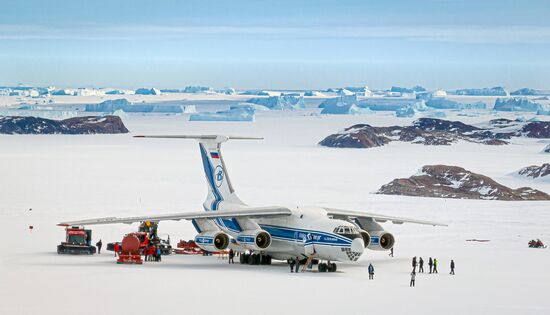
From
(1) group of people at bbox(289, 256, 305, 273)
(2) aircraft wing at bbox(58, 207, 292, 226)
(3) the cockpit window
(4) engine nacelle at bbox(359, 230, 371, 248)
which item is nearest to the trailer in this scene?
(2) aircraft wing at bbox(58, 207, 292, 226)

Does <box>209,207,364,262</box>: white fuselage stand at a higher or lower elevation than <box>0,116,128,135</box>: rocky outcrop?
lower

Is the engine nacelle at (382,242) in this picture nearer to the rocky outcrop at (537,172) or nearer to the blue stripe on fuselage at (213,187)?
the blue stripe on fuselage at (213,187)

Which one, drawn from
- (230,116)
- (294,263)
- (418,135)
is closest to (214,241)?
(294,263)

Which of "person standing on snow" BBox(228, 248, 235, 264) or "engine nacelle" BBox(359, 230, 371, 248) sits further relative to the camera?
"person standing on snow" BBox(228, 248, 235, 264)

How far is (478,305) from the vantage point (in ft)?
113

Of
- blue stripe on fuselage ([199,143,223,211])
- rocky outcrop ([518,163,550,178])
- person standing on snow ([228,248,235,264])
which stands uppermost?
rocky outcrop ([518,163,550,178])

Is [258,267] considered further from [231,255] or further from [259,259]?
[231,255]

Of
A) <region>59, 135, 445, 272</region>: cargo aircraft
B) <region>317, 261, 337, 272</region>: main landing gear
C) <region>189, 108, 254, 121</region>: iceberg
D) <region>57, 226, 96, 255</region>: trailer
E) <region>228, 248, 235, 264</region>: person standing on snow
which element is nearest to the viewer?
<region>59, 135, 445, 272</region>: cargo aircraft

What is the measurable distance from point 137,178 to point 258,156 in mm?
33058

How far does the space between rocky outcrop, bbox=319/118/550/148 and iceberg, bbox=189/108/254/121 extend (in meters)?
35.3

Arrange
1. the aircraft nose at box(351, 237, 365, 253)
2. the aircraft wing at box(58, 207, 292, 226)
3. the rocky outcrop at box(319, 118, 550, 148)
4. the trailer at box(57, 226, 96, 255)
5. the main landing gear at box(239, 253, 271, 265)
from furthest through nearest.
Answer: the rocky outcrop at box(319, 118, 550, 148) → the trailer at box(57, 226, 96, 255) → the main landing gear at box(239, 253, 271, 265) → the aircraft wing at box(58, 207, 292, 226) → the aircraft nose at box(351, 237, 365, 253)

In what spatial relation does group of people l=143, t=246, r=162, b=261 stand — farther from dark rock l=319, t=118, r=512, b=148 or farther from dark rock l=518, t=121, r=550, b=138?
dark rock l=518, t=121, r=550, b=138

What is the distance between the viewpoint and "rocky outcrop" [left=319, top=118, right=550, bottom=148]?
14125cm

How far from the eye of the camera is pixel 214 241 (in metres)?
44.7
